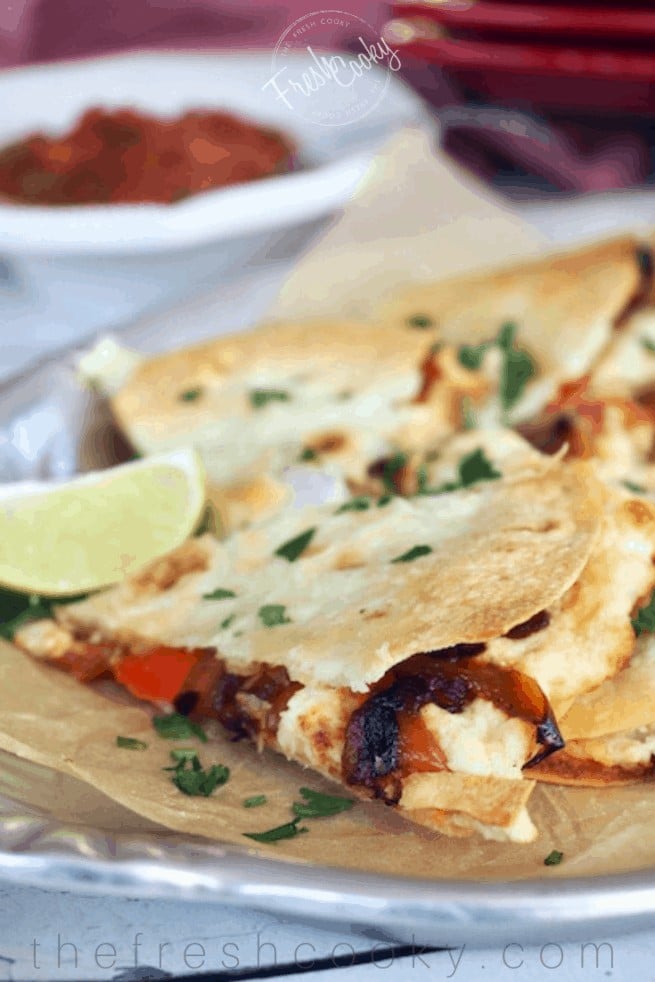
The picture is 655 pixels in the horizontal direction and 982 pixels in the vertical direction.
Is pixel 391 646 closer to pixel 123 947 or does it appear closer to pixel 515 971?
pixel 515 971

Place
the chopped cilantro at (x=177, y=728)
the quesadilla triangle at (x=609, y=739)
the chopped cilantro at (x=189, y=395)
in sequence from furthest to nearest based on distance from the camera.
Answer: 1. the chopped cilantro at (x=189, y=395)
2. the chopped cilantro at (x=177, y=728)
3. the quesadilla triangle at (x=609, y=739)

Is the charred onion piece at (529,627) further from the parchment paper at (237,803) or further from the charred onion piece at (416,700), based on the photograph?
the parchment paper at (237,803)

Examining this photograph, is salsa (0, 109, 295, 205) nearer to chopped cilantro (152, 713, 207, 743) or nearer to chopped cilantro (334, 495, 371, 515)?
chopped cilantro (334, 495, 371, 515)

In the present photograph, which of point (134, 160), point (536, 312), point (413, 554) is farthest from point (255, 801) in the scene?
point (134, 160)

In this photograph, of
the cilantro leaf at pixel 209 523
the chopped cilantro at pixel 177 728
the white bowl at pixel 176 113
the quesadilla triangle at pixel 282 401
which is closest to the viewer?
the chopped cilantro at pixel 177 728

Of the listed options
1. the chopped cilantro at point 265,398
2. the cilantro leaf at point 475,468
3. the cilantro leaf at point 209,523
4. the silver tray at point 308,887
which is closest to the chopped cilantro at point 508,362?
the cilantro leaf at point 475,468

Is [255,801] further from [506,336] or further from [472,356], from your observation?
[506,336]
